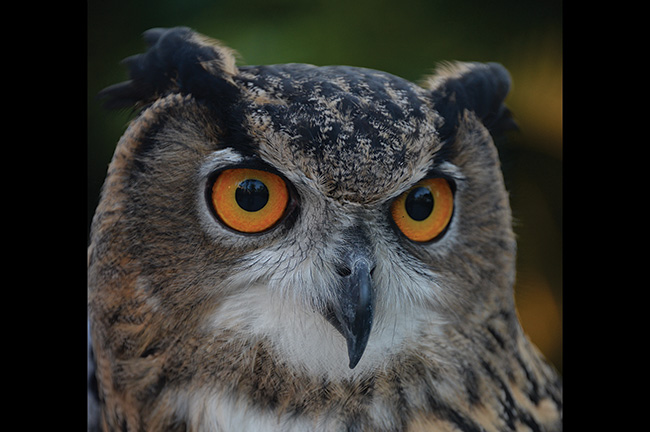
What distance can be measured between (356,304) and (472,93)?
0.53m

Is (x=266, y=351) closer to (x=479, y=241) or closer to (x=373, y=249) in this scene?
(x=373, y=249)

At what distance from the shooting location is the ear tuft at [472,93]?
1226mm

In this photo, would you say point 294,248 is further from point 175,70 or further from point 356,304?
point 175,70

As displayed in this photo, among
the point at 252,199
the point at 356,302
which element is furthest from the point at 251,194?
the point at 356,302

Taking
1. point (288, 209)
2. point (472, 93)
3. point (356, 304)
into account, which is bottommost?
point (356, 304)

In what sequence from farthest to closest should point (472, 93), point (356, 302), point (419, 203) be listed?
point (472, 93)
point (419, 203)
point (356, 302)

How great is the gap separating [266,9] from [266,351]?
685mm

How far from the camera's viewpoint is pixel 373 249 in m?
1.12

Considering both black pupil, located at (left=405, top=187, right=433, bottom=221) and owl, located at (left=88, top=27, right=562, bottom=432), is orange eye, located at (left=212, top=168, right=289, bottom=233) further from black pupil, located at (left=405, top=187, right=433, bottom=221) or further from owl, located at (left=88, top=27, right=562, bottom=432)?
black pupil, located at (left=405, top=187, right=433, bottom=221)

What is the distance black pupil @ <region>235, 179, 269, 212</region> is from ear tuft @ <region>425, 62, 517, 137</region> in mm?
362

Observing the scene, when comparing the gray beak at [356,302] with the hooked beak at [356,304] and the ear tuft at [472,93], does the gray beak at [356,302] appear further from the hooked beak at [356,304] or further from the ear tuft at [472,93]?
the ear tuft at [472,93]

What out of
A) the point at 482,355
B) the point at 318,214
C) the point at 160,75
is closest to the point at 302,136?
the point at 318,214

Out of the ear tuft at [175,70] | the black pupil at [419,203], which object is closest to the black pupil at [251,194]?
the ear tuft at [175,70]

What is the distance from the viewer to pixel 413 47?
4.20ft
